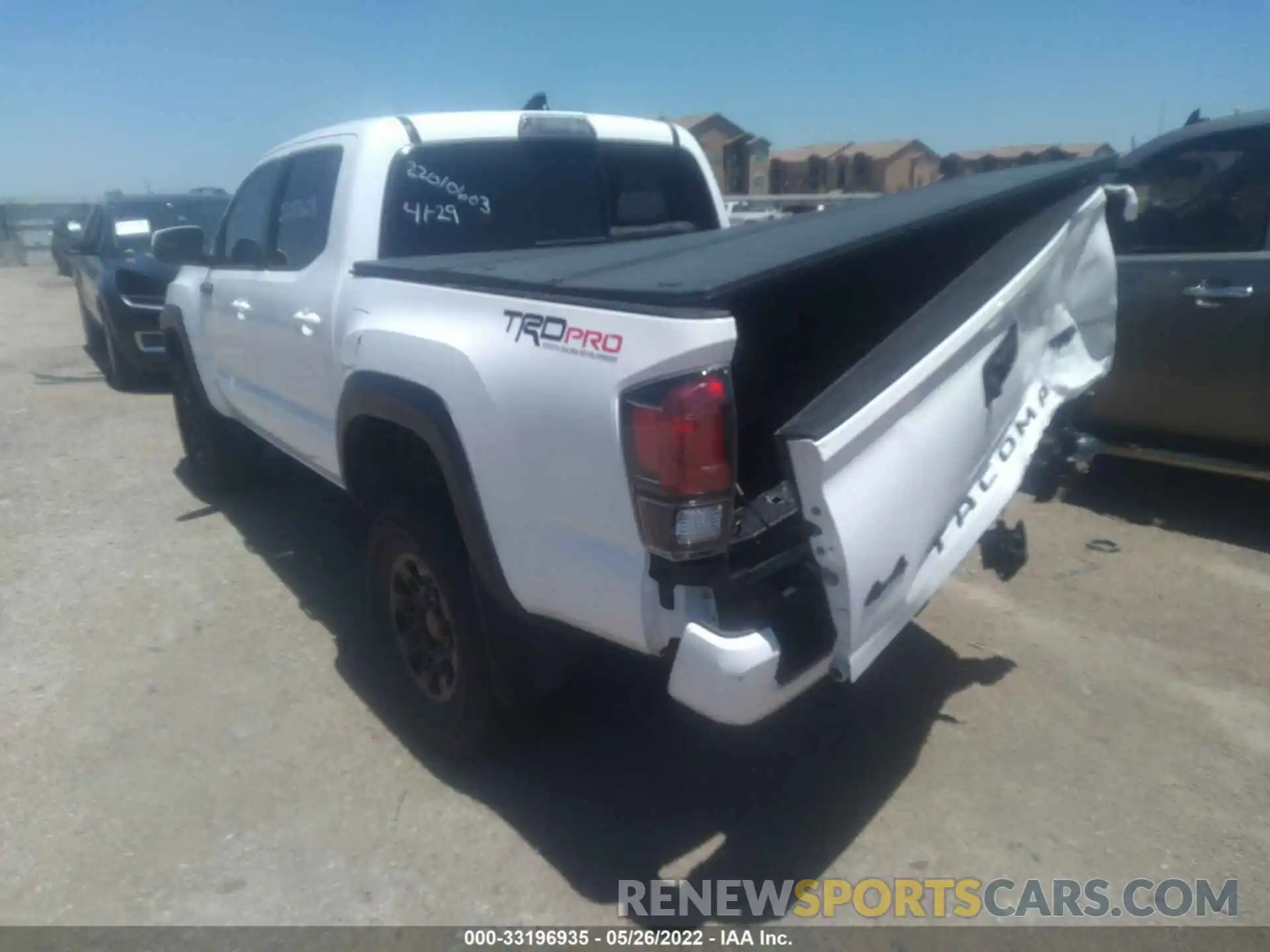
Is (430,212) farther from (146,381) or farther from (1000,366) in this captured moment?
(146,381)

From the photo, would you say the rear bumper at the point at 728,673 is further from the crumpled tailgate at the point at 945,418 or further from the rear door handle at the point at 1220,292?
the rear door handle at the point at 1220,292

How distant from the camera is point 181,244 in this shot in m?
5.05

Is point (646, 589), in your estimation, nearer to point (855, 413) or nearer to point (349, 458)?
point (855, 413)

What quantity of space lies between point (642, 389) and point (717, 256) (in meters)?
0.66

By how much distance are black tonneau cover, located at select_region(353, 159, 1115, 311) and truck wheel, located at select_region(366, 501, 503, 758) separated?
2.63 ft

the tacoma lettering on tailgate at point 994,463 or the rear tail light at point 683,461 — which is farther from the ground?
the rear tail light at point 683,461

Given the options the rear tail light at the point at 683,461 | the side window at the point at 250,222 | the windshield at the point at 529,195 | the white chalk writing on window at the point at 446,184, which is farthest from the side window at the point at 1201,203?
the side window at the point at 250,222

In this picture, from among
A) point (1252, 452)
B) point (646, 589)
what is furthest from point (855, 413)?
point (1252, 452)

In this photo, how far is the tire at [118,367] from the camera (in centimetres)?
931

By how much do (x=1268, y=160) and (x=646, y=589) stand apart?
4.26 m

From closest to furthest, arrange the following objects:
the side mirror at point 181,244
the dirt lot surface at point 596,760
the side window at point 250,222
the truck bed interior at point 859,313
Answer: the truck bed interior at point 859,313 < the dirt lot surface at point 596,760 < the side window at point 250,222 < the side mirror at point 181,244

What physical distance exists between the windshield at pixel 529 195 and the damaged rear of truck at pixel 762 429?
0.64 meters

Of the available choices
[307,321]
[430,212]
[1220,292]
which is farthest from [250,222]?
[1220,292]

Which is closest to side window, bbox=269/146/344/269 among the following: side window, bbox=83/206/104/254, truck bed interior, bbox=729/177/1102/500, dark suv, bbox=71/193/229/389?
truck bed interior, bbox=729/177/1102/500
